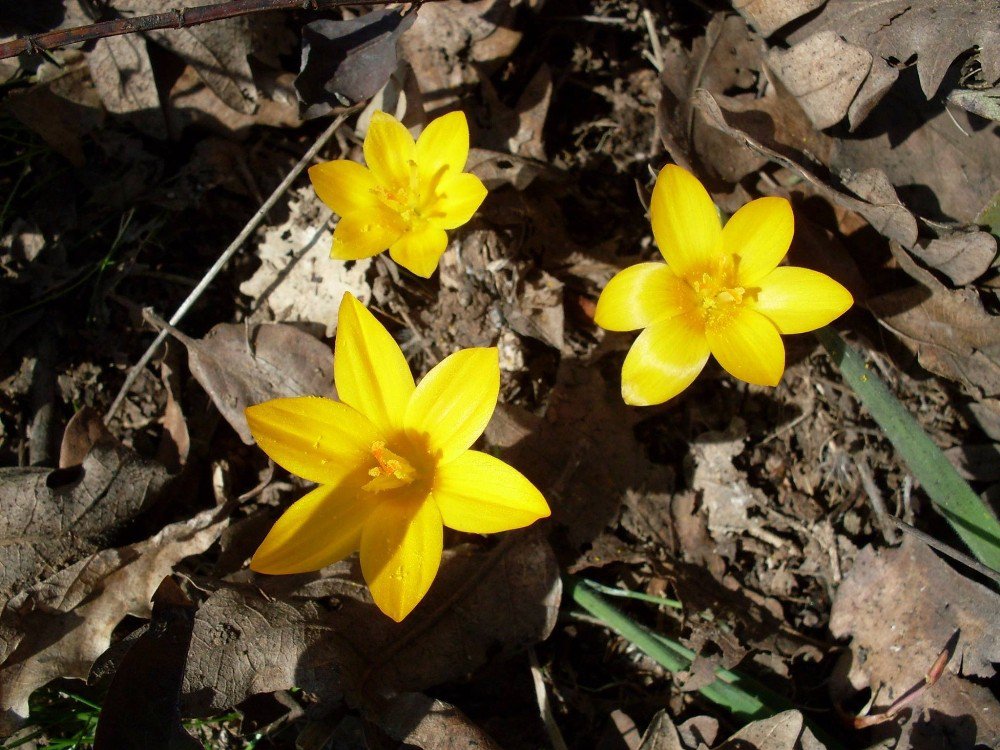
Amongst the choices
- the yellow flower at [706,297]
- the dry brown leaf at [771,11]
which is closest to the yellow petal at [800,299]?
the yellow flower at [706,297]

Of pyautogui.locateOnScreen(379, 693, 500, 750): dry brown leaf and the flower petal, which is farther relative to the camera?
pyautogui.locateOnScreen(379, 693, 500, 750): dry brown leaf

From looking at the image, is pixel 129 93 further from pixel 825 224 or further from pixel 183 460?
pixel 825 224

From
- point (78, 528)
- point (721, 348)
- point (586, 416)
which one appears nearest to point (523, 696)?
point (586, 416)

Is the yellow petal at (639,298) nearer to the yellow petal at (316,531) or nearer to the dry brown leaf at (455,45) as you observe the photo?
the yellow petal at (316,531)

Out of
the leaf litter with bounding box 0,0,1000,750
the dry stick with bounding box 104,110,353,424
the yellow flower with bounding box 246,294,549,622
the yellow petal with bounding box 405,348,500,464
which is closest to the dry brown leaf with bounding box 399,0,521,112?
the leaf litter with bounding box 0,0,1000,750

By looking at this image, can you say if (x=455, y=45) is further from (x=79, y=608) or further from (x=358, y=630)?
(x=79, y=608)

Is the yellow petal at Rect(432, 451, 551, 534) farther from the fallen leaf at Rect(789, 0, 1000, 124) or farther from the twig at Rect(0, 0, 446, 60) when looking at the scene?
the fallen leaf at Rect(789, 0, 1000, 124)
